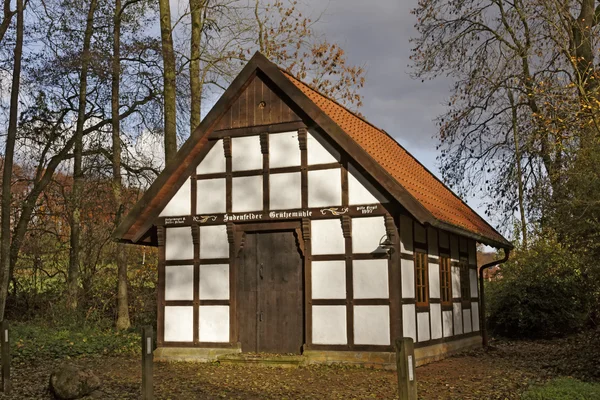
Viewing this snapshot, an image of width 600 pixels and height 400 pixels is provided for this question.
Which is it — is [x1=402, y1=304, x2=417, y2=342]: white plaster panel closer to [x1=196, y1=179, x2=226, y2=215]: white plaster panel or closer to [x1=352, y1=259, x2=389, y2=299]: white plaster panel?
[x1=352, y1=259, x2=389, y2=299]: white plaster panel

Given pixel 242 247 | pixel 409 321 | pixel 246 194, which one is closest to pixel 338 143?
pixel 246 194

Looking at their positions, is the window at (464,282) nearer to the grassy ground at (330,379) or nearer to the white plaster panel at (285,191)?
the grassy ground at (330,379)

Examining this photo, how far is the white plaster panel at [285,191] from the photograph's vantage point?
14430mm

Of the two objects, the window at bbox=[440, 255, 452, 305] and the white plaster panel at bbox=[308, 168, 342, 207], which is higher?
the white plaster panel at bbox=[308, 168, 342, 207]

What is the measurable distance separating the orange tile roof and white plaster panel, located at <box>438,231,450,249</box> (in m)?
0.52

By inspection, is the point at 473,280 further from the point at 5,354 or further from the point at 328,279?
the point at 5,354

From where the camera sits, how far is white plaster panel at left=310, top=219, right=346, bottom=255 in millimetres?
13961

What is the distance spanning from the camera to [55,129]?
22703mm

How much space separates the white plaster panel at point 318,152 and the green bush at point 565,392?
6.19 metres

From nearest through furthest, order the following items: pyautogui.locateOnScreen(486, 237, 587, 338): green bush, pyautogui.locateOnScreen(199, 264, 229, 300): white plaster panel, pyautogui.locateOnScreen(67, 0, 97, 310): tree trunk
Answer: pyautogui.locateOnScreen(199, 264, 229, 300): white plaster panel, pyautogui.locateOnScreen(486, 237, 587, 338): green bush, pyautogui.locateOnScreen(67, 0, 97, 310): tree trunk

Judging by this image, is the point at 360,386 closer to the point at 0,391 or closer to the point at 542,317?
the point at 0,391

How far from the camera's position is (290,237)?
1459 cm

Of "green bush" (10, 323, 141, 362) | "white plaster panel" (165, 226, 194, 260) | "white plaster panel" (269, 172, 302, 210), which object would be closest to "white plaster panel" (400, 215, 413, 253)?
"white plaster panel" (269, 172, 302, 210)

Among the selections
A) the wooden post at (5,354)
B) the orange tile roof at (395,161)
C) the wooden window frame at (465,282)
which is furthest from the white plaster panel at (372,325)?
the wooden post at (5,354)
